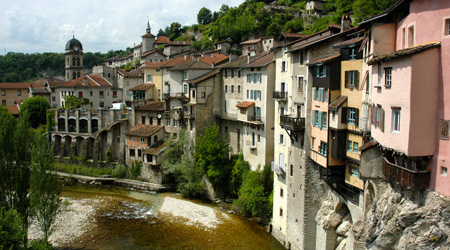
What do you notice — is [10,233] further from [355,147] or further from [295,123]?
[355,147]

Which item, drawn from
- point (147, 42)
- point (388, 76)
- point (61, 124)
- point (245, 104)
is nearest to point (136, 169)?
point (245, 104)

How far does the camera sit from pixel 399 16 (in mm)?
18281

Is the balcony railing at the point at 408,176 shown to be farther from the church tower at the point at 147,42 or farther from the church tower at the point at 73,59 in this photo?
the church tower at the point at 147,42

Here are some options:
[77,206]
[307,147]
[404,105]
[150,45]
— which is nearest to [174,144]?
[77,206]

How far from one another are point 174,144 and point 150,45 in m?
76.4

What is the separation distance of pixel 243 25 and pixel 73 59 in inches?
1793

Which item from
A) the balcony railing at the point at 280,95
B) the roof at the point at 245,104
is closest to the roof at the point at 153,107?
the roof at the point at 245,104

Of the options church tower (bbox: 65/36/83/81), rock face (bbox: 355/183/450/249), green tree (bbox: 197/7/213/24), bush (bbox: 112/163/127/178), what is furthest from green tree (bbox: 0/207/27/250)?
green tree (bbox: 197/7/213/24)

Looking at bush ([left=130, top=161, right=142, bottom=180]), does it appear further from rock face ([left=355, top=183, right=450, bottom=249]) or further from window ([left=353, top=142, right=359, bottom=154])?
rock face ([left=355, top=183, right=450, bottom=249])

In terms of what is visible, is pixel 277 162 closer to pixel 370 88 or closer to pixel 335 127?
pixel 335 127

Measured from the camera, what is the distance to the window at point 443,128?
14.8 meters

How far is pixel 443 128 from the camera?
15.0m

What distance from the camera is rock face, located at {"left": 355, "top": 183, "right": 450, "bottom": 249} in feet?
48.0

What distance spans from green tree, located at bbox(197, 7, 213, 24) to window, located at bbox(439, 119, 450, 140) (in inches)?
5274
